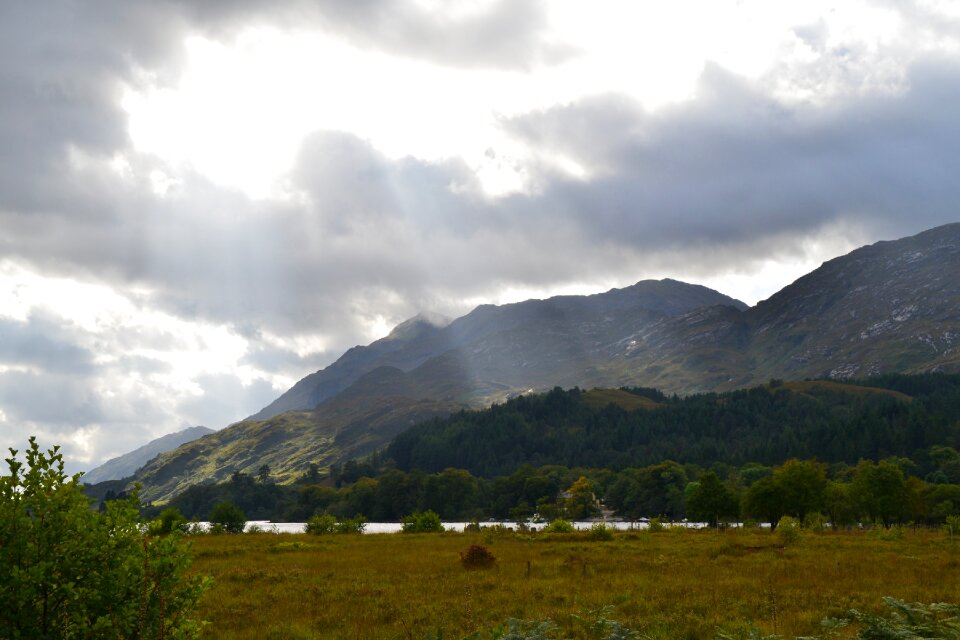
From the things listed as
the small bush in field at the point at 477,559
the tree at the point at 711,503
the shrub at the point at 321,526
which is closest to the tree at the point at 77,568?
the small bush in field at the point at 477,559

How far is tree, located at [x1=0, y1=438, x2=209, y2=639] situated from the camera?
32.2 ft

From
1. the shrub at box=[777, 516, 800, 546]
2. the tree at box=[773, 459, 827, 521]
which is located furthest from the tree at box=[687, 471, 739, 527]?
the shrub at box=[777, 516, 800, 546]

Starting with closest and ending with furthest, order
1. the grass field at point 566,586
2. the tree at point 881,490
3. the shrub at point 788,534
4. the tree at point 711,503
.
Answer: the grass field at point 566,586
the shrub at point 788,534
the tree at point 881,490
the tree at point 711,503

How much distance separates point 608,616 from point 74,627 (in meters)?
16.6

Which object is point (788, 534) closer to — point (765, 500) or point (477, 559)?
point (477, 559)

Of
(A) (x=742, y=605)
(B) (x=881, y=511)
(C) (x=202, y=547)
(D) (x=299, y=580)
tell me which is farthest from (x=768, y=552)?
(B) (x=881, y=511)

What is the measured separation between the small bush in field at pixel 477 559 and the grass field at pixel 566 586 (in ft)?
1.84

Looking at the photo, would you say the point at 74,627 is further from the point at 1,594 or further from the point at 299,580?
the point at 299,580

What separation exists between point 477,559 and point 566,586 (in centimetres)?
916

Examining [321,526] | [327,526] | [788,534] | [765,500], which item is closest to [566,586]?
[788,534]

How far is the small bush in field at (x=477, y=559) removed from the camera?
1428 inches

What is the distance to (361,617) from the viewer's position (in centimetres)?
2320

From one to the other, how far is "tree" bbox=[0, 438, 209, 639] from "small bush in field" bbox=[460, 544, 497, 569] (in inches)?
1066

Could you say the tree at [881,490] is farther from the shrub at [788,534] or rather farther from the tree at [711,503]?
the shrub at [788,534]
